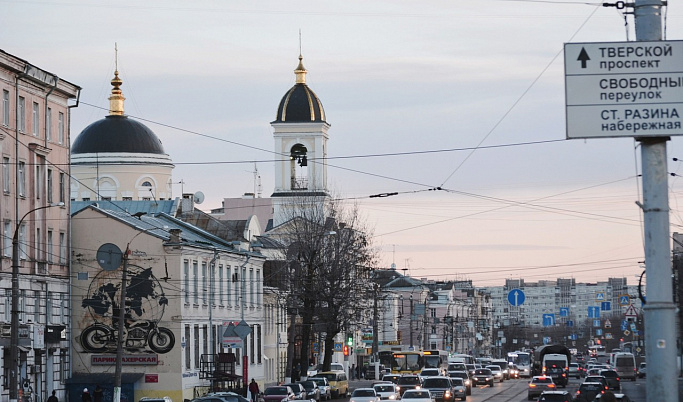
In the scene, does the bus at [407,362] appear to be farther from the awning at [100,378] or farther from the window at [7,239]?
the window at [7,239]

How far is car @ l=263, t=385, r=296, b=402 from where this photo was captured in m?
54.5

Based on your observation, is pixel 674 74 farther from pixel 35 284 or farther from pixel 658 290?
pixel 35 284

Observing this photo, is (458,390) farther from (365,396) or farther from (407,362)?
(407,362)

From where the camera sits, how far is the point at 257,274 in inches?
3054

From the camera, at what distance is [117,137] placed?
101812 millimetres

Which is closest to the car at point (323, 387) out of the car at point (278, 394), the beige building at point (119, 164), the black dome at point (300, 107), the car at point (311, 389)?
the car at point (311, 389)

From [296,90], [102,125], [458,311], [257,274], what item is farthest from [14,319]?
[458,311]

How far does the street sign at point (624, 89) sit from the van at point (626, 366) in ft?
271

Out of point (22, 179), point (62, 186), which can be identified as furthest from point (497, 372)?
point (22, 179)

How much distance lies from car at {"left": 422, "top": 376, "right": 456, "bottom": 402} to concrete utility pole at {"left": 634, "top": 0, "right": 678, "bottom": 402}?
41.8m

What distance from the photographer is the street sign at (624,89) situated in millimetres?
15234

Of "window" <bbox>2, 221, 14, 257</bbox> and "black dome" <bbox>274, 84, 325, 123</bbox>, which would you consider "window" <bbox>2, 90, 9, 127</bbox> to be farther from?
"black dome" <bbox>274, 84, 325, 123</bbox>

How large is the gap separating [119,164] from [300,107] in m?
21.6

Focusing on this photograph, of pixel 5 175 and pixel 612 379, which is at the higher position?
pixel 5 175
